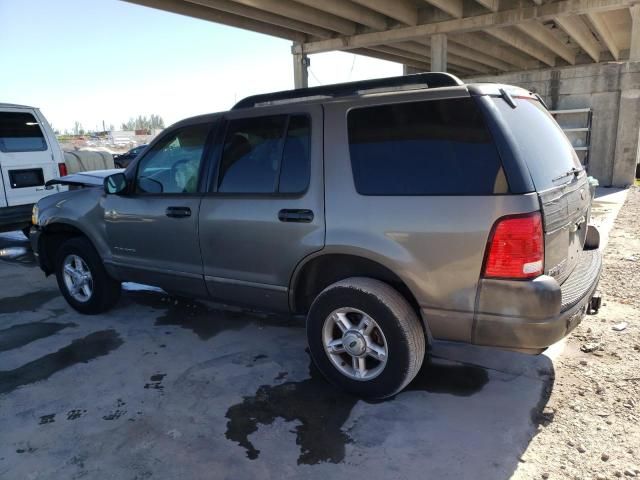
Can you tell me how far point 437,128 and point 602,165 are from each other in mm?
15251

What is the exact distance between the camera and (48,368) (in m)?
3.68

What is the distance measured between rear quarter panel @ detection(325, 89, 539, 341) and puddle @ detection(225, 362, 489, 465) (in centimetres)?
72

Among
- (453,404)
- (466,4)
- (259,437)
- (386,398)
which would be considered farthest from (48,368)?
(466,4)

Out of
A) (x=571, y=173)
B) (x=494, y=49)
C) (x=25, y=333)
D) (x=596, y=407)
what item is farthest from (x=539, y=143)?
(x=494, y=49)

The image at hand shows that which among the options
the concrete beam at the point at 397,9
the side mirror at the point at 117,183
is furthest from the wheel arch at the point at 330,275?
the concrete beam at the point at 397,9

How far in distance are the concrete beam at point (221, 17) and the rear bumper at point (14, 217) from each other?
637 centimetres

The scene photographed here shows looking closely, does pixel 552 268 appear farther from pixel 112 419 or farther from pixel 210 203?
pixel 112 419

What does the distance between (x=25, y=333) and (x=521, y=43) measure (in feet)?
63.6

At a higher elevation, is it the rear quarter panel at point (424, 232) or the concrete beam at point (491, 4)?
the concrete beam at point (491, 4)

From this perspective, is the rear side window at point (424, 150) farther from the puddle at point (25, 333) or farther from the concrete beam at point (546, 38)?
the concrete beam at point (546, 38)

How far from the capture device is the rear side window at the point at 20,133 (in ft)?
23.8

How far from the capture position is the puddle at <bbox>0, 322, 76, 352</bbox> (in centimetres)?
418

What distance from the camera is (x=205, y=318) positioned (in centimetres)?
464

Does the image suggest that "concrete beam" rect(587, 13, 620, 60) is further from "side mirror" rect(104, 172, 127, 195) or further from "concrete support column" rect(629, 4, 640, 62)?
"side mirror" rect(104, 172, 127, 195)
